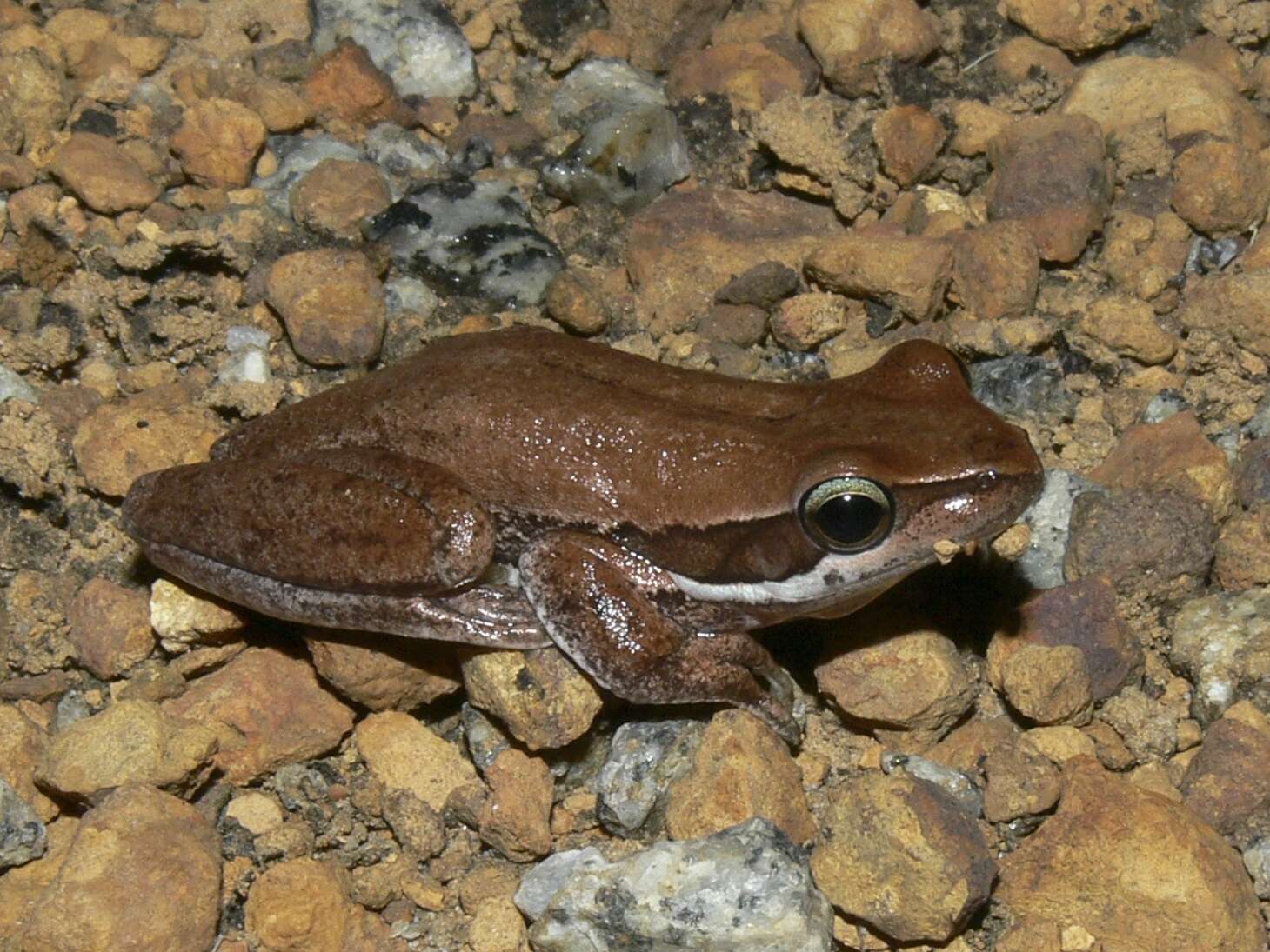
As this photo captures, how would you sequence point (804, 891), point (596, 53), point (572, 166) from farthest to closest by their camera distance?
point (596, 53) < point (572, 166) < point (804, 891)

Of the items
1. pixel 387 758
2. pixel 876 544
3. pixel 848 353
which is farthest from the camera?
pixel 848 353

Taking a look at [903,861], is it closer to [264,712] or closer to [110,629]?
[264,712]

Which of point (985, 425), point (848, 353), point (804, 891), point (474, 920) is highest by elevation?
point (985, 425)

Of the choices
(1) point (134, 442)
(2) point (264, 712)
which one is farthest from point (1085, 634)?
(1) point (134, 442)

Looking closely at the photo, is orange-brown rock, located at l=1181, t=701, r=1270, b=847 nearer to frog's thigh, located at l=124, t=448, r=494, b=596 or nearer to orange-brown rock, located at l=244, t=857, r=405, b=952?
frog's thigh, located at l=124, t=448, r=494, b=596

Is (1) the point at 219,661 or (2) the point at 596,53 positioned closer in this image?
(1) the point at 219,661

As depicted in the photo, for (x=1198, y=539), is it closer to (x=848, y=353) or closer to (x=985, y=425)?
(x=985, y=425)

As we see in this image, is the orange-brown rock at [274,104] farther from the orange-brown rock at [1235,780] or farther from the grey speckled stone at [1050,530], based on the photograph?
the orange-brown rock at [1235,780]

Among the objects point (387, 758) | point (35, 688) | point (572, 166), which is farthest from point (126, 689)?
point (572, 166)
